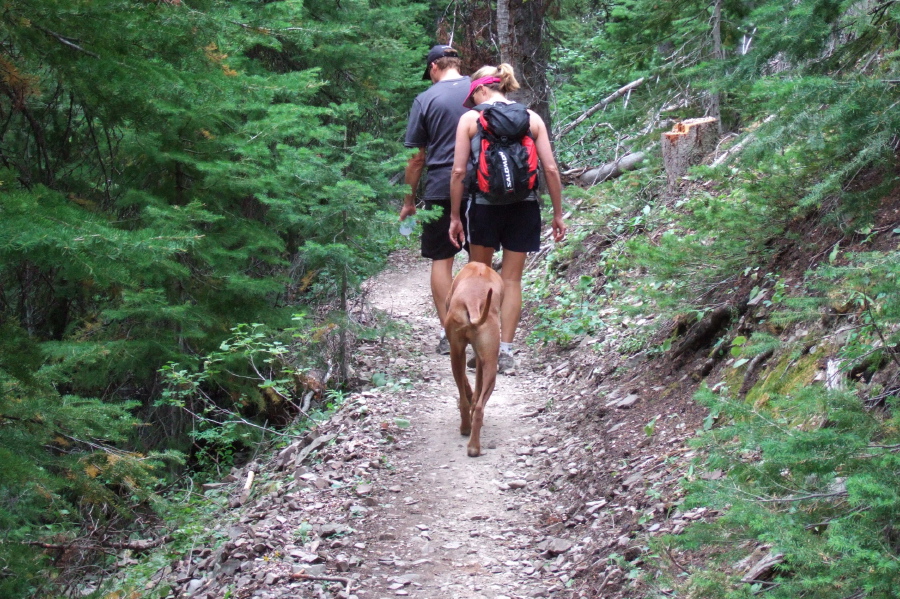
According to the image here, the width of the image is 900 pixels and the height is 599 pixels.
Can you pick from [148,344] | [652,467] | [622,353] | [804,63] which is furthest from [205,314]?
[804,63]

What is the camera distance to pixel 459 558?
4.48m

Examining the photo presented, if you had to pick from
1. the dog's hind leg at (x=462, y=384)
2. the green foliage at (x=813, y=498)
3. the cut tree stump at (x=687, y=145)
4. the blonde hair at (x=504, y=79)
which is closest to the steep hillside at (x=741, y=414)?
the green foliage at (x=813, y=498)

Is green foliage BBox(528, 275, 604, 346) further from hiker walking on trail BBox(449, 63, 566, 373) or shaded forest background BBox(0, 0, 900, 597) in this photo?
hiker walking on trail BBox(449, 63, 566, 373)

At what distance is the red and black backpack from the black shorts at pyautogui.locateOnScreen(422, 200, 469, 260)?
1.11 m

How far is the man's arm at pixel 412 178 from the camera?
7.23 metres

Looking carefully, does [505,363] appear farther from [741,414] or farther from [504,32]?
[504,32]

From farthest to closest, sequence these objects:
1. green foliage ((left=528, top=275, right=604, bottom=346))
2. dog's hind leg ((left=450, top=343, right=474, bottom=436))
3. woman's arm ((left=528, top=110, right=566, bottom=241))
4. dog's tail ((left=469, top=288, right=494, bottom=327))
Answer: green foliage ((left=528, top=275, right=604, bottom=346)) → woman's arm ((left=528, top=110, right=566, bottom=241)) → dog's hind leg ((left=450, top=343, right=474, bottom=436)) → dog's tail ((left=469, top=288, right=494, bottom=327))

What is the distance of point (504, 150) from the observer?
19.8 ft

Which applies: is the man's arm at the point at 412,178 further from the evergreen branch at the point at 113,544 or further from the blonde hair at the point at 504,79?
the evergreen branch at the point at 113,544

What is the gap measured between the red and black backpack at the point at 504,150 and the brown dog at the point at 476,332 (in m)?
0.77

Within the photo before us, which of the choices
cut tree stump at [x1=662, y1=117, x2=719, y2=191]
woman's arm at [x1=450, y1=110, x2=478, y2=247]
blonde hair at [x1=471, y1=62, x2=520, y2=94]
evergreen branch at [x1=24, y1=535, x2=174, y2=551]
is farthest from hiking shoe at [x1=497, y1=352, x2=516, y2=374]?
cut tree stump at [x1=662, y1=117, x2=719, y2=191]

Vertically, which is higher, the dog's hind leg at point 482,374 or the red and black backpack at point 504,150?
the red and black backpack at point 504,150

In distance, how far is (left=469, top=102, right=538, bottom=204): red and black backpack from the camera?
19.7 feet

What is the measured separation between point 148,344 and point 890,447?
6623 mm
